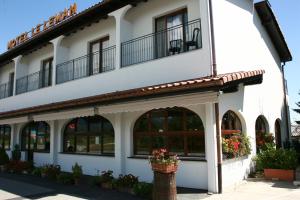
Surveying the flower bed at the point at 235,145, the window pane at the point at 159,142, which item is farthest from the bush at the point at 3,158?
the flower bed at the point at 235,145

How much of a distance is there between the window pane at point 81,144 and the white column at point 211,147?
7.32 metres

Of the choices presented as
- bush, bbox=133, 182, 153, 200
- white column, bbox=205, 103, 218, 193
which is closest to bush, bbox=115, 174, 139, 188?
bush, bbox=133, 182, 153, 200

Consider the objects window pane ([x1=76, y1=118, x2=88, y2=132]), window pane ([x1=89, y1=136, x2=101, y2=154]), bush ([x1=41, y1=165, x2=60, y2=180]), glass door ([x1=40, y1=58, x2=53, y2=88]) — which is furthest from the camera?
glass door ([x1=40, y1=58, x2=53, y2=88])

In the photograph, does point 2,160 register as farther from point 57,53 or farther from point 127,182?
point 127,182

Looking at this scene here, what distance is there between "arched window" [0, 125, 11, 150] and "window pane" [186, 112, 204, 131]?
652 inches

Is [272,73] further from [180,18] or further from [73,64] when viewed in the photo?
[73,64]

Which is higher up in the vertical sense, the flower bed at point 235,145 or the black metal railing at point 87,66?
the black metal railing at point 87,66

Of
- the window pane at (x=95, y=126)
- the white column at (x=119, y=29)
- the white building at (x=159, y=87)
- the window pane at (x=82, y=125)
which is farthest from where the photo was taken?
the window pane at (x=82, y=125)

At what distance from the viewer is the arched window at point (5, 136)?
2339cm

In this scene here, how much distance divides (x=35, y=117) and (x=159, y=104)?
28.2ft

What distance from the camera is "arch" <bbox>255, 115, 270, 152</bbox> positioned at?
46.3ft

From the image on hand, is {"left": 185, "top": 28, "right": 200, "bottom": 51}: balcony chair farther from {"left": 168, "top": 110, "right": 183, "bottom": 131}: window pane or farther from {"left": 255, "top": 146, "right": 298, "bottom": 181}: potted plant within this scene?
{"left": 255, "top": 146, "right": 298, "bottom": 181}: potted plant

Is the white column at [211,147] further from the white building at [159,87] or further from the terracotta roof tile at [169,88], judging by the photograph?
the terracotta roof tile at [169,88]

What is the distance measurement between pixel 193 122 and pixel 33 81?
536 inches
